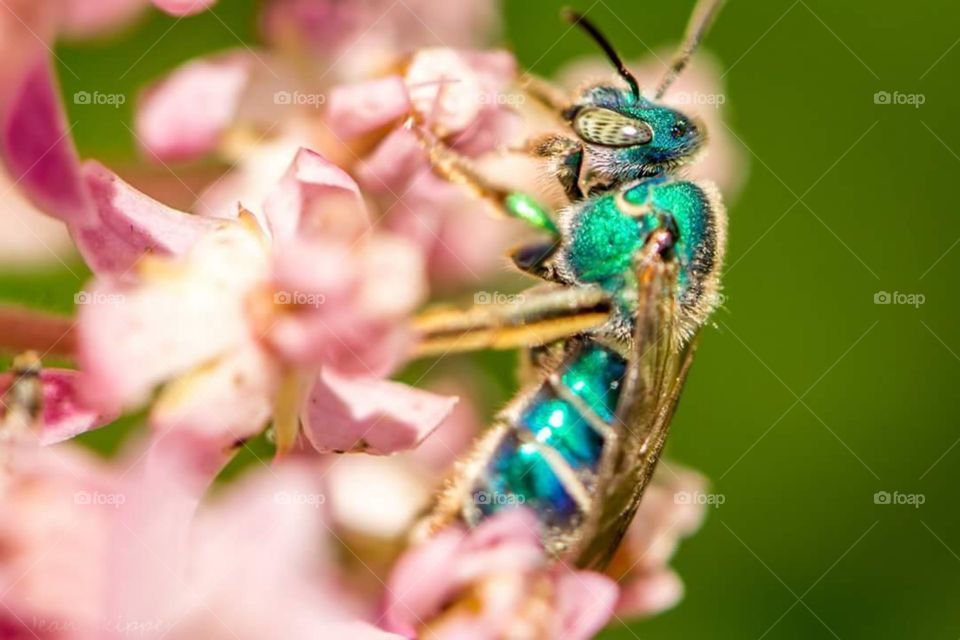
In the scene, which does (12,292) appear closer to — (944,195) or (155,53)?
(155,53)

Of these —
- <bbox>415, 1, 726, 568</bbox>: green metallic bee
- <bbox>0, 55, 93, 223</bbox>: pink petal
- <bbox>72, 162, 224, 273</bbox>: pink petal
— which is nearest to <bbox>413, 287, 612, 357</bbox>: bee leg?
<bbox>415, 1, 726, 568</bbox>: green metallic bee

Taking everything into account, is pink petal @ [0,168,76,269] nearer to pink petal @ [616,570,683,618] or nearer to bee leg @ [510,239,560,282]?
bee leg @ [510,239,560,282]

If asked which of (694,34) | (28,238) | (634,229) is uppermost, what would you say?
(694,34)

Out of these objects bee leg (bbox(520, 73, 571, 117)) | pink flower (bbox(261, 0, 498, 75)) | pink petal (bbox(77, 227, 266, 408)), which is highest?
bee leg (bbox(520, 73, 571, 117))

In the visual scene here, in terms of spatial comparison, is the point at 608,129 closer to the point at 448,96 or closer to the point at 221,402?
the point at 448,96

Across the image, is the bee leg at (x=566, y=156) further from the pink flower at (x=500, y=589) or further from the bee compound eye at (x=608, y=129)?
the pink flower at (x=500, y=589)

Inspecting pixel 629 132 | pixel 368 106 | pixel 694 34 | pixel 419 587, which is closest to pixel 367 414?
pixel 419 587
